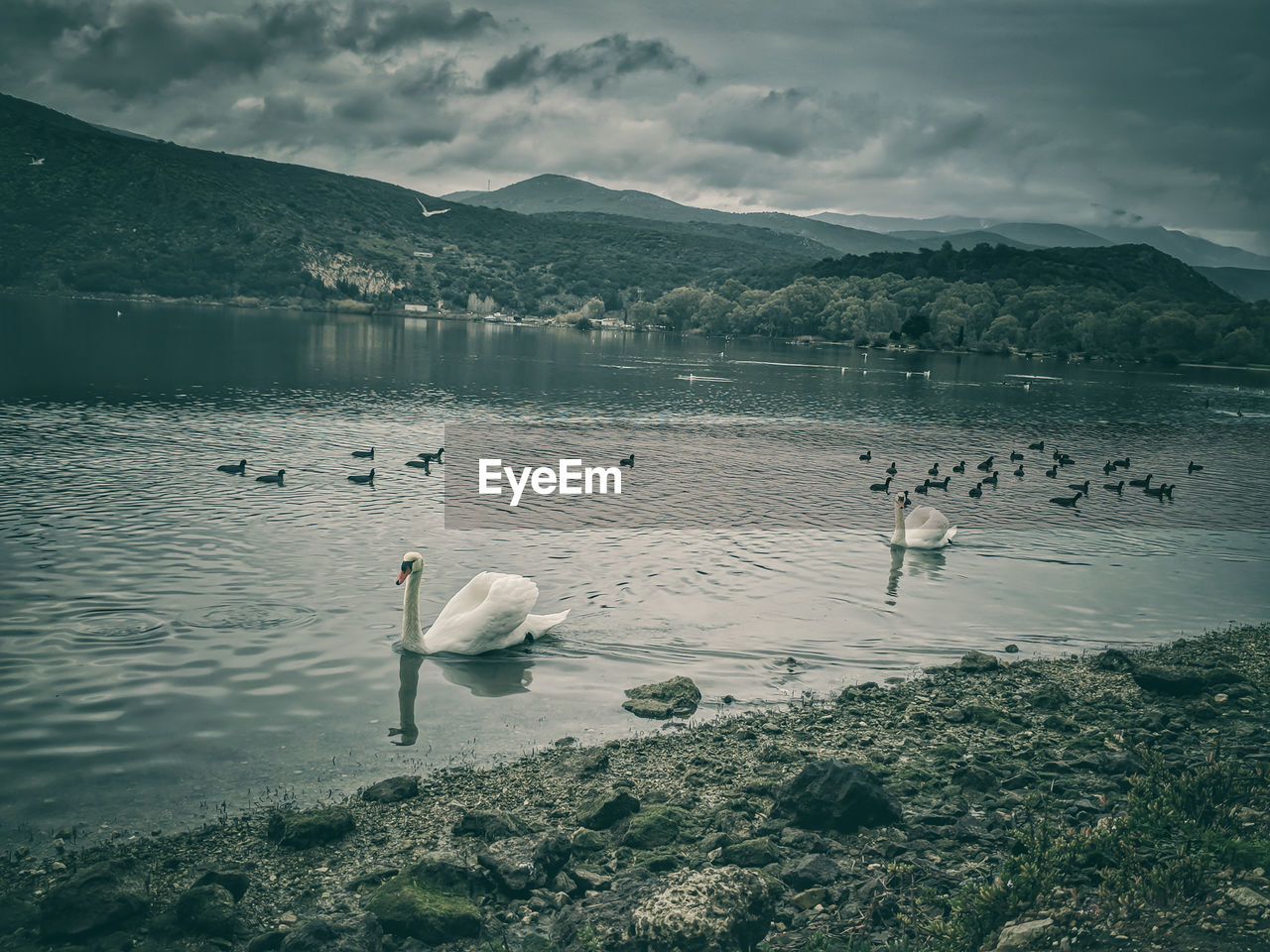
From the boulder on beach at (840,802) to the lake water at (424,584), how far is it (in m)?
4.01

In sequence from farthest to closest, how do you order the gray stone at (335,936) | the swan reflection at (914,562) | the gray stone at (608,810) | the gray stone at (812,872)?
the swan reflection at (914,562), the gray stone at (608,810), the gray stone at (812,872), the gray stone at (335,936)

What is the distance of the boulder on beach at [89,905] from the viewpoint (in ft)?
27.9

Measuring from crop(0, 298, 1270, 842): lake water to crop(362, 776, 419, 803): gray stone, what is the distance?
0.62 m

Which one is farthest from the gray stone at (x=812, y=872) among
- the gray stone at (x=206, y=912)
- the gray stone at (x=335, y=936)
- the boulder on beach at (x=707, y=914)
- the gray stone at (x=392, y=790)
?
the gray stone at (x=206, y=912)

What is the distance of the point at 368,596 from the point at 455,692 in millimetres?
5255

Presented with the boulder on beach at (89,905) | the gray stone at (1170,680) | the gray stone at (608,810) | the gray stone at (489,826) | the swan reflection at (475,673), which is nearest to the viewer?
the boulder on beach at (89,905)

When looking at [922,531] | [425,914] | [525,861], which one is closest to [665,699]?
[525,861]

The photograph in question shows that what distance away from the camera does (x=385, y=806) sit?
11.3 m

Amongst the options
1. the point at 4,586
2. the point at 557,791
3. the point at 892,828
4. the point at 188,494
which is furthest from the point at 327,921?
the point at 188,494

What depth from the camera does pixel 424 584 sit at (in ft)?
69.7

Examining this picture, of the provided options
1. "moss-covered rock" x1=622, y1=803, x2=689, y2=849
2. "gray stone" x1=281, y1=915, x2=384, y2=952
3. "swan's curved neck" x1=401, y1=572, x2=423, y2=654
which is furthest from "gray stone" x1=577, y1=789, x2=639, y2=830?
"swan's curved neck" x1=401, y1=572, x2=423, y2=654

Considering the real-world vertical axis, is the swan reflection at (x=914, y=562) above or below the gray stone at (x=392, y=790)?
above

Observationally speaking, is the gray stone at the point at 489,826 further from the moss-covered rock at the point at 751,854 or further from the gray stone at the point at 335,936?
the moss-covered rock at the point at 751,854

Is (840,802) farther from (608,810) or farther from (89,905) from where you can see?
(89,905)
